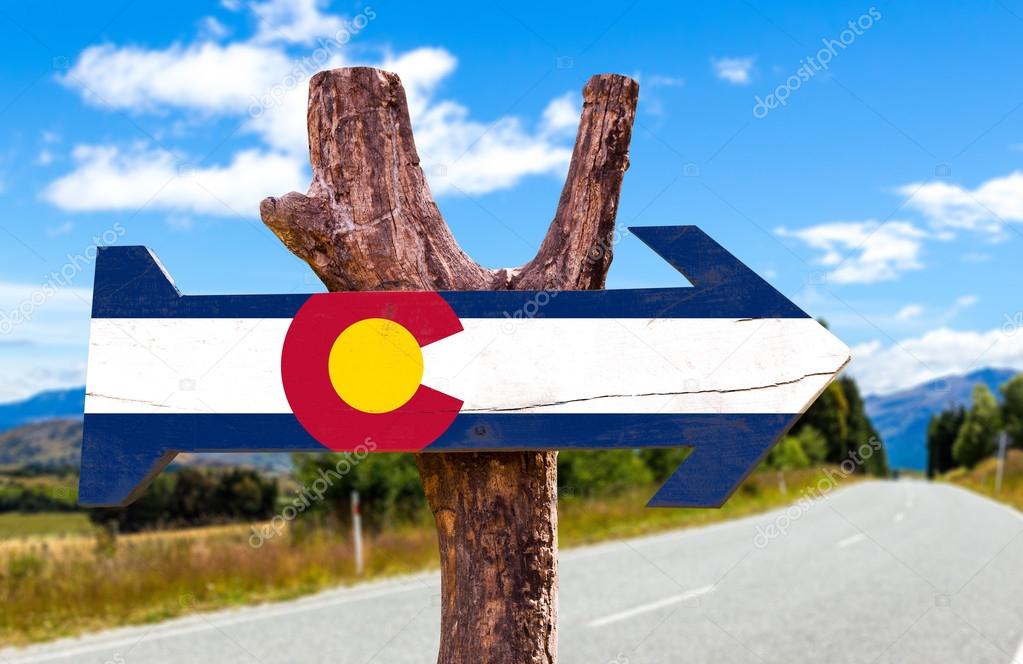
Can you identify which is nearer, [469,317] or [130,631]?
[469,317]

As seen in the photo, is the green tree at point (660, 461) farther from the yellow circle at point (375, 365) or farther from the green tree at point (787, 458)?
the yellow circle at point (375, 365)

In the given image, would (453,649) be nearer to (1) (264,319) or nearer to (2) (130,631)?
(1) (264,319)

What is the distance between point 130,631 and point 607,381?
7242mm

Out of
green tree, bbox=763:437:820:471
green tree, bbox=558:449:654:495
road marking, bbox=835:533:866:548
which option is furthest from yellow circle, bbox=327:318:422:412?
green tree, bbox=763:437:820:471

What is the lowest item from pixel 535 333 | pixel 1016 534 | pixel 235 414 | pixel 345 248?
pixel 1016 534

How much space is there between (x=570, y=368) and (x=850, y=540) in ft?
46.2

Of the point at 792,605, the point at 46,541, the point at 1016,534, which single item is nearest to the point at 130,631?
the point at 46,541

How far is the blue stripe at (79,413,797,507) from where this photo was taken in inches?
76.8

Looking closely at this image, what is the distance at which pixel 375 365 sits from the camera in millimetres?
1986

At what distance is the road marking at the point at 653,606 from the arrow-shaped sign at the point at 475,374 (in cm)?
627

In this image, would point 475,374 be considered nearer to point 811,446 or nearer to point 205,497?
point 205,497

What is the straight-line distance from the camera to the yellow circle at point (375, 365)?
6.47 ft

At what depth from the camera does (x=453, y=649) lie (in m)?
2.07

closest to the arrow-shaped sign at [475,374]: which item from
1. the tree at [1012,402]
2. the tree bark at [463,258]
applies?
the tree bark at [463,258]
